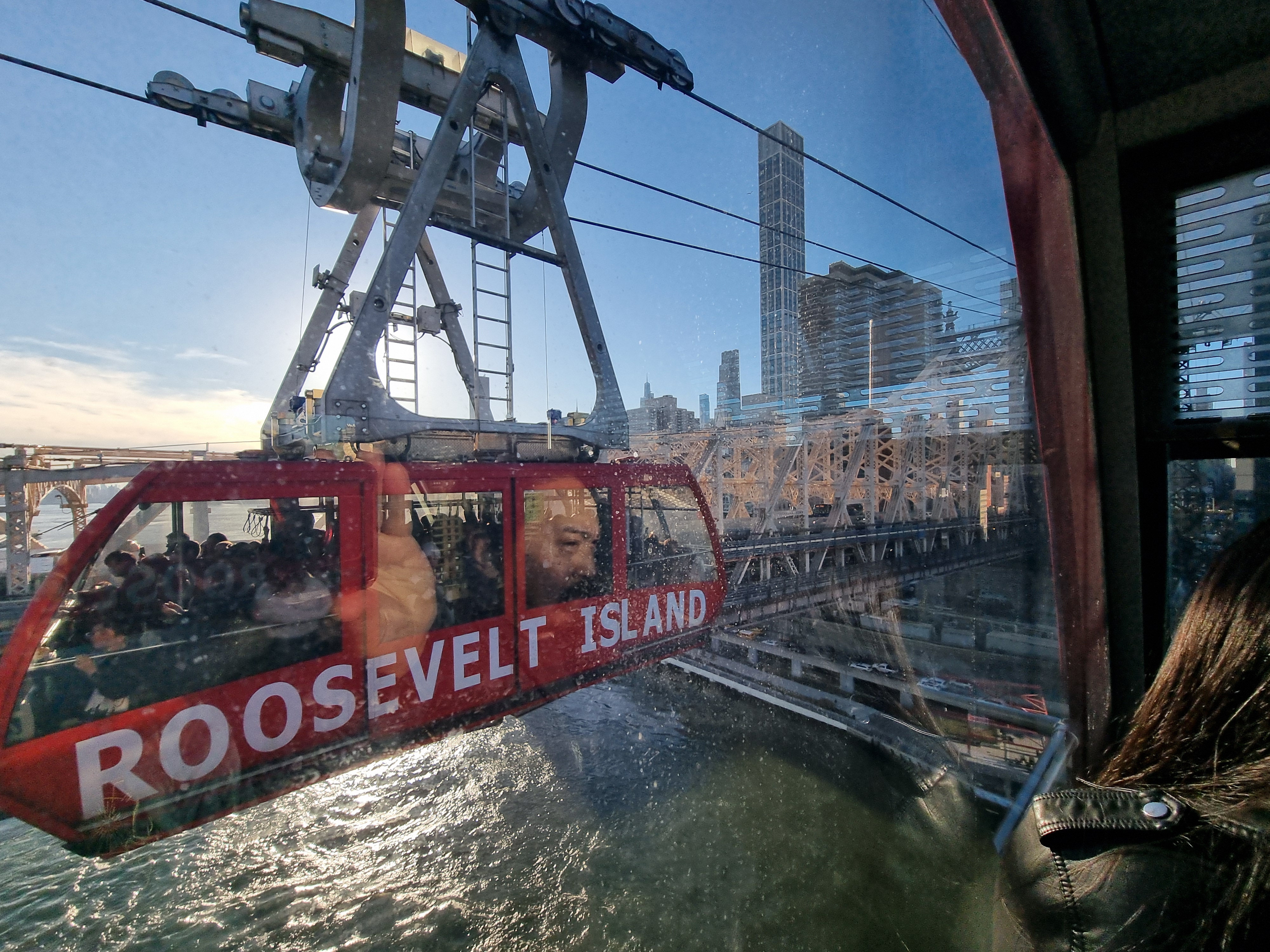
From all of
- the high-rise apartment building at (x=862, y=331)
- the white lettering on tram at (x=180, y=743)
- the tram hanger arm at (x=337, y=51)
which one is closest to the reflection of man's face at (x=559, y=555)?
the white lettering on tram at (x=180, y=743)

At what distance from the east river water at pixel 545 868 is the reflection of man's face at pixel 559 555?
2.54 m

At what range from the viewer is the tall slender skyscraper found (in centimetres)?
364

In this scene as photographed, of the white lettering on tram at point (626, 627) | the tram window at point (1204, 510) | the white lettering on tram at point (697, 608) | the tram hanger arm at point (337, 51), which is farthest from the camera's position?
the white lettering on tram at point (697, 608)

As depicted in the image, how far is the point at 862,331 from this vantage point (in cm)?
364

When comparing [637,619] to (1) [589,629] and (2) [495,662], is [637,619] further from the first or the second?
(2) [495,662]

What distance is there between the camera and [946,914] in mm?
3207

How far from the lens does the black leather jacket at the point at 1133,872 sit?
47cm

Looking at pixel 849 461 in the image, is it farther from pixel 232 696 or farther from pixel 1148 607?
pixel 232 696

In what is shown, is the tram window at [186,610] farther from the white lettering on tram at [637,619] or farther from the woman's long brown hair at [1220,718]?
the woman's long brown hair at [1220,718]

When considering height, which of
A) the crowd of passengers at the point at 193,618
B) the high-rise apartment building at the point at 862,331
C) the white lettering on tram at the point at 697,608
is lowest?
the white lettering on tram at the point at 697,608

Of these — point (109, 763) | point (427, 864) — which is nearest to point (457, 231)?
point (109, 763)

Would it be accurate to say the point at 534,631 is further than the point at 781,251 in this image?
No

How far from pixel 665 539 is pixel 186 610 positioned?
2.61 metres

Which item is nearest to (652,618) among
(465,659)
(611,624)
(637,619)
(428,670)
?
(637,619)
